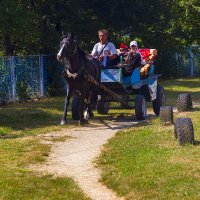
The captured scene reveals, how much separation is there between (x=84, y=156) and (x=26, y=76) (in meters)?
10.6

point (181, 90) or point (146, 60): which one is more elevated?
point (146, 60)

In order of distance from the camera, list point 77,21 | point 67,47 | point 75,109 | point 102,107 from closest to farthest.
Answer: point 67,47, point 75,109, point 102,107, point 77,21

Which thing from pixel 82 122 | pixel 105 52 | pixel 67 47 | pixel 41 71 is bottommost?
pixel 82 122

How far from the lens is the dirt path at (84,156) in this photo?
7.71 metres

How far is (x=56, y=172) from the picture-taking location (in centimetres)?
855

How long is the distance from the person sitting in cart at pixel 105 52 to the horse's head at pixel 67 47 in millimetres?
1292

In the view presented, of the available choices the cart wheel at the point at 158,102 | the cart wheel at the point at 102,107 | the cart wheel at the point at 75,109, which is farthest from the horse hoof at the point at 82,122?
the cart wheel at the point at 158,102

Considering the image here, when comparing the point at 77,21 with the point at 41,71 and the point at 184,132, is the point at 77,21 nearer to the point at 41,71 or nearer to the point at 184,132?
the point at 41,71

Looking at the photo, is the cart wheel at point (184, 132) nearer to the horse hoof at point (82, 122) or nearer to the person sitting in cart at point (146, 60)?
the horse hoof at point (82, 122)

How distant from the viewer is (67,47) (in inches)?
479

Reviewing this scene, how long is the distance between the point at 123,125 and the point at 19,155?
12.9 feet

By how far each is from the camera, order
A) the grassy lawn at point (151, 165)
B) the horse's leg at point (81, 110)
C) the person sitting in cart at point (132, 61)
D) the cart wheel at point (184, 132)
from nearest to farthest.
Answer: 1. the grassy lawn at point (151, 165)
2. the cart wheel at point (184, 132)
3. the horse's leg at point (81, 110)
4. the person sitting in cart at point (132, 61)

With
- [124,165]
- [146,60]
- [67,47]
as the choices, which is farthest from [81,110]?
[124,165]

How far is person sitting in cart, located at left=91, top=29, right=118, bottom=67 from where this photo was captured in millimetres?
13562
